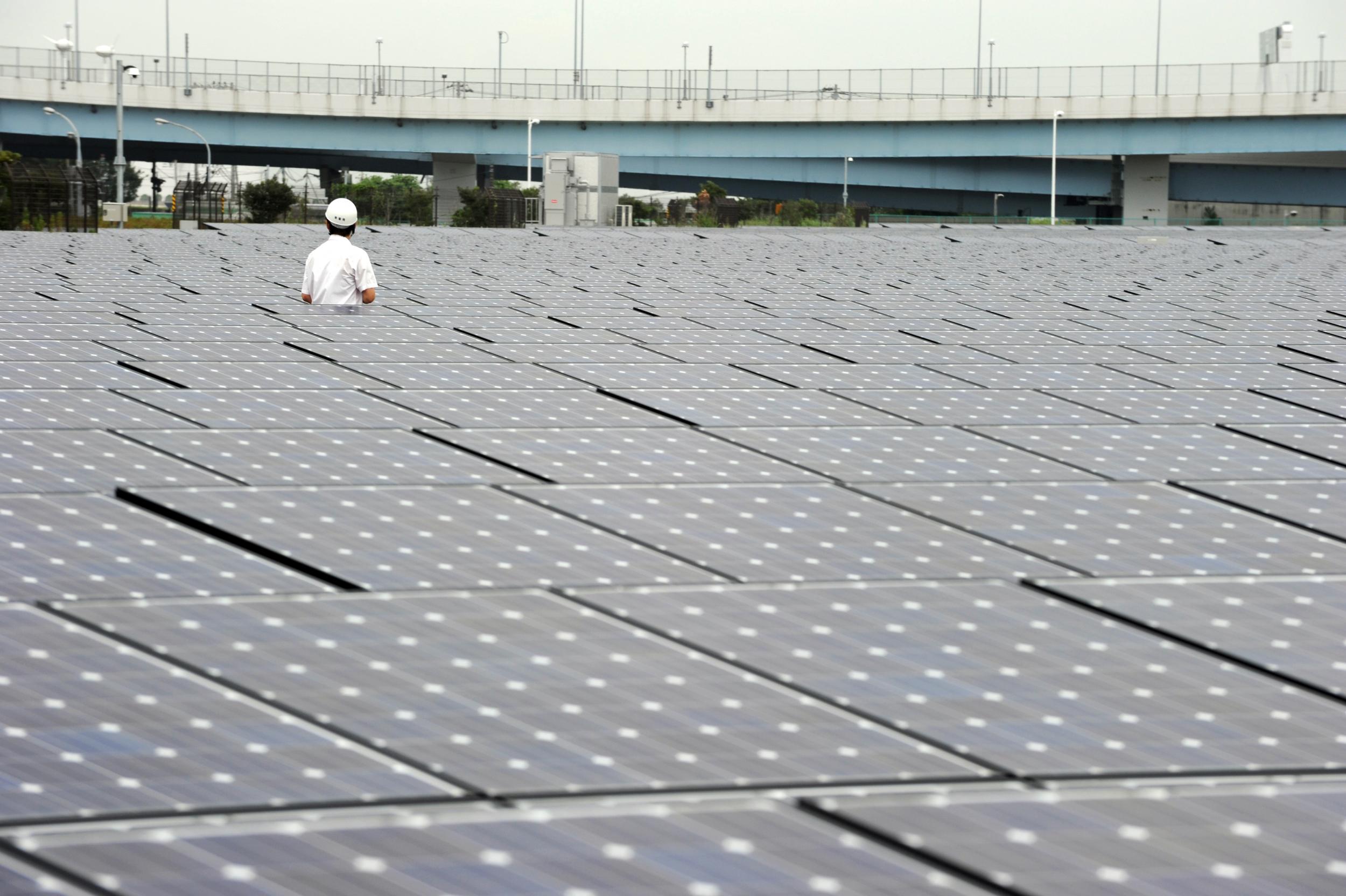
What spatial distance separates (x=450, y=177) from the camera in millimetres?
117188

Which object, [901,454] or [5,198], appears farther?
[5,198]

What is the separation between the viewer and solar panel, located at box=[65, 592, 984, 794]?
183 inches

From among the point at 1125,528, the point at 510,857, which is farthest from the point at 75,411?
the point at 510,857

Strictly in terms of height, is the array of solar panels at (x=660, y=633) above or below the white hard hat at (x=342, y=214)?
below

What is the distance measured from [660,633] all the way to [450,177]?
114 meters

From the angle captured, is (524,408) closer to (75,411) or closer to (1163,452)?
(75,411)

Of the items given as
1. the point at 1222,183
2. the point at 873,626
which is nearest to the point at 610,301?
the point at 873,626

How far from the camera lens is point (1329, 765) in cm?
487

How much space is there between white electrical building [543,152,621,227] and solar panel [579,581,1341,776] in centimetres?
6564

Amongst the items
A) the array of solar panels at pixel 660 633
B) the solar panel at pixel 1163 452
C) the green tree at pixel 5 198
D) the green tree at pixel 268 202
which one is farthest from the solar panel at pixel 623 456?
the green tree at pixel 268 202

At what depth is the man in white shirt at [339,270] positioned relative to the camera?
1836 cm

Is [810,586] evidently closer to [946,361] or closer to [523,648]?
[523,648]

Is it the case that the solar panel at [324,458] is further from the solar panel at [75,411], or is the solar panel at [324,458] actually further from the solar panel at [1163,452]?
the solar panel at [1163,452]

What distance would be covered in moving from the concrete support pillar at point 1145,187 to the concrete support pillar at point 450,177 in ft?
138
